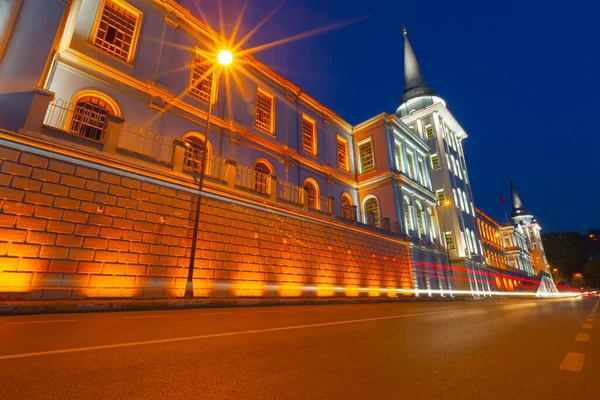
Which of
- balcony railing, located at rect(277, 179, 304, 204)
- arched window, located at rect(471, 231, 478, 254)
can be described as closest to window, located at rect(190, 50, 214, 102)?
balcony railing, located at rect(277, 179, 304, 204)

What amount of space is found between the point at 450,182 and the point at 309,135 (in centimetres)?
1956

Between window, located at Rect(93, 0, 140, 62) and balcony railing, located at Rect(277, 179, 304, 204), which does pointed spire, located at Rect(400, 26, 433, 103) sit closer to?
balcony railing, located at Rect(277, 179, 304, 204)

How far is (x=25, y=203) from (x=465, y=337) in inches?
436

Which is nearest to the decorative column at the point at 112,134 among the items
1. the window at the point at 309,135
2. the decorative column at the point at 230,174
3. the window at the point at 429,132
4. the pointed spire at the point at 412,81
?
the decorative column at the point at 230,174

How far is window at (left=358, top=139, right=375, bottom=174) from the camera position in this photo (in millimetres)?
26597

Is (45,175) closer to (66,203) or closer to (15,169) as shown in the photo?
(15,169)

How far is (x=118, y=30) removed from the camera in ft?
46.5

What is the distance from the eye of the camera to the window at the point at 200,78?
16.4m

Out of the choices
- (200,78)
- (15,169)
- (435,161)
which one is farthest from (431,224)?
(15,169)

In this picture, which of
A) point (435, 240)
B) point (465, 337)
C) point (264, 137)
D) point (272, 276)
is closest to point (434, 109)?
point (435, 240)

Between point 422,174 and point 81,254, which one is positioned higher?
point 422,174

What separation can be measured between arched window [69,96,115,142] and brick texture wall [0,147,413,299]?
3333 mm

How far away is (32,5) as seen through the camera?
33.9 ft

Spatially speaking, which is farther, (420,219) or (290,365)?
(420,219)
